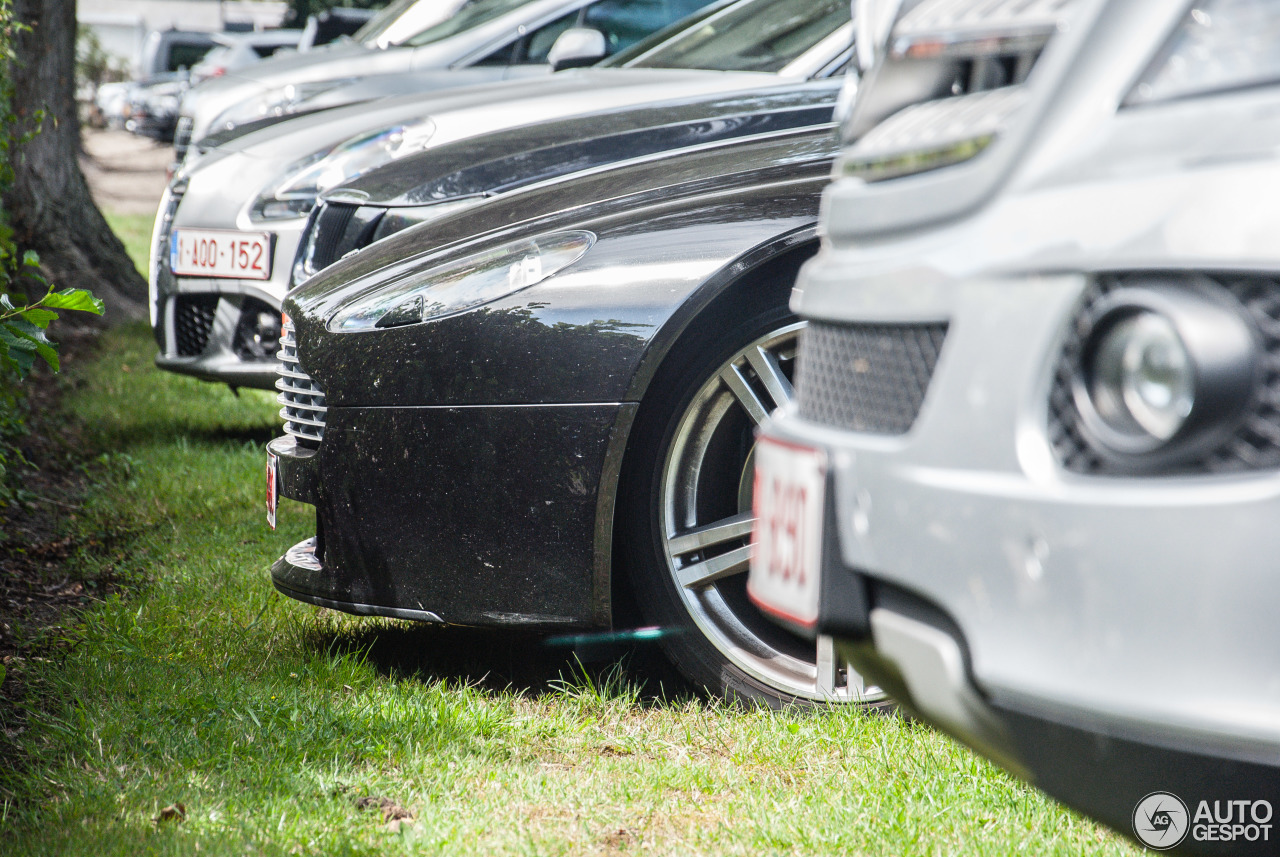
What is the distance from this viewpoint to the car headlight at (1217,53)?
1.16m

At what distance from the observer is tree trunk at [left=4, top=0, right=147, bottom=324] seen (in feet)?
23.8

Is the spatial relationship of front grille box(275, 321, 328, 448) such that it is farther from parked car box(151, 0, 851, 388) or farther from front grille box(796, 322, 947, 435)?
parked car box(151, 0, 851, 388)

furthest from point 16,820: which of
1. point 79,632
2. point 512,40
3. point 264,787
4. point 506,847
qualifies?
point 512,40

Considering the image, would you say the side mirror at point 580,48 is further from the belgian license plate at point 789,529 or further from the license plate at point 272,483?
the belgian license plate at point 789,529

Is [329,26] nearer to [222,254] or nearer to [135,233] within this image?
[135,233]

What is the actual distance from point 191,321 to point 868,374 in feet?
12.6

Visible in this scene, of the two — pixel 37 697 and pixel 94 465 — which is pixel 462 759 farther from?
pixel 94 465

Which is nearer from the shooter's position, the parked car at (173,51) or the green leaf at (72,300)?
the green leaf at (72,300)

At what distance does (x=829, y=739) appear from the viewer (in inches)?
93.4

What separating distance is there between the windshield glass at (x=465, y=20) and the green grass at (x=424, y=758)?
4.55 m

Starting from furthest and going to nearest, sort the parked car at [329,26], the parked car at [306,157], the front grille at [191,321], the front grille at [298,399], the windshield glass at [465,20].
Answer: the parked car at [329,26]
the windshield glass at [465,20]
the front grille at [191,321]
the parked car at [306,157]
the front grille at [298,399]

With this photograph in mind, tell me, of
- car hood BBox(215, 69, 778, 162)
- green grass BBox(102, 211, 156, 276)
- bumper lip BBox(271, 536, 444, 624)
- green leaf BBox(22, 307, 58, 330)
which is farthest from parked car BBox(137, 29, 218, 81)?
bumper lip BBox(271, 536, 444, 624)

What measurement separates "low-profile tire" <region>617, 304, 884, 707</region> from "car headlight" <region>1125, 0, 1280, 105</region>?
1255 mm

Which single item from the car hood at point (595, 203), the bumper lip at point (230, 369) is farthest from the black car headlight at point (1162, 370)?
the bumper lip at point (230, 369)
